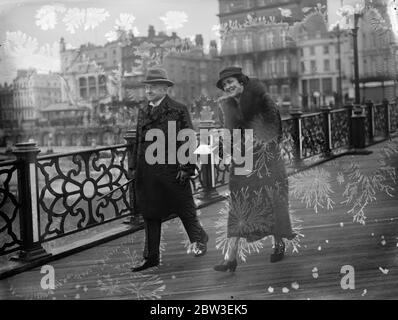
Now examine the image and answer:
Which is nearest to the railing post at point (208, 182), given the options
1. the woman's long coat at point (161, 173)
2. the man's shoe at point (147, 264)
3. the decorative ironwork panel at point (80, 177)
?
the decorative ironwork panel at point (80, 177)

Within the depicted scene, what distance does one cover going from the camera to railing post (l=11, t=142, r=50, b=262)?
148 inches

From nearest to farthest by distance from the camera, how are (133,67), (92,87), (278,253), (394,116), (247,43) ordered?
(278,253), (247,43), (133,67), (394,116), (92,87)

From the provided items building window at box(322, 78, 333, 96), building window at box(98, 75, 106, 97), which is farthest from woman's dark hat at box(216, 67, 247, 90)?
building window at box(98, 75, 106, 97)

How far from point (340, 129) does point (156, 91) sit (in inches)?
120

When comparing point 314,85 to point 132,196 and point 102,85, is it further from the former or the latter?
point 132,196

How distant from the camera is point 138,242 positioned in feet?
13.6

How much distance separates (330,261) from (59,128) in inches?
92.4

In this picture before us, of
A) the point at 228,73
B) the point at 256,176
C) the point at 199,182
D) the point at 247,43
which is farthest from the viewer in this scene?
the point at 199,182

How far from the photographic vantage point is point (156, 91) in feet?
11.4

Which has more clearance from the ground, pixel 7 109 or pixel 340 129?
pixel 7 109

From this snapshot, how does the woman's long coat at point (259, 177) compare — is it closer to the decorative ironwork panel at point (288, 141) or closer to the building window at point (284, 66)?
the building window at point (284, 66)

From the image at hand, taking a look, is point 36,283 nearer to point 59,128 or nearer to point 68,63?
point 59,128

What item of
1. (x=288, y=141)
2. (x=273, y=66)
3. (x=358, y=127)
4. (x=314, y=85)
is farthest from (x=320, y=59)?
(x=358, y=127)
